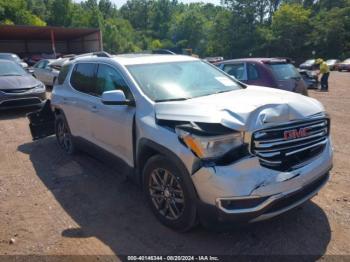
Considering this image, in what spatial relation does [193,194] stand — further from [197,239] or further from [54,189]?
[54,189]

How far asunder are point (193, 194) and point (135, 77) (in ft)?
5.63

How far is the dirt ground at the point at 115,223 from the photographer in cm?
342

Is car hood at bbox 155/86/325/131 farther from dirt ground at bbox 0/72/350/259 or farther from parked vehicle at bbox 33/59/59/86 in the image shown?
parked vehicle at bbox 33/59/59/86

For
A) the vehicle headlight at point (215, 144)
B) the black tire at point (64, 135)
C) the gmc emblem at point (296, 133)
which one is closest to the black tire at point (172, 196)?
the vehicle headlight at point (215, 144)

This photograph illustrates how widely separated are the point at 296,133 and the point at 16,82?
28.8 feet

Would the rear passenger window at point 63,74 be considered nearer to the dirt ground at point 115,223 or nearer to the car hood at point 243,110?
the dirt ground at point 115,223

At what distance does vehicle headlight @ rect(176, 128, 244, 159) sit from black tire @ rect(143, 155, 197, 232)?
0.28 m

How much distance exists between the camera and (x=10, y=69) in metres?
10.7

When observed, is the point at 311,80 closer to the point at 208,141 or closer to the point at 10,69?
the point at 10,69

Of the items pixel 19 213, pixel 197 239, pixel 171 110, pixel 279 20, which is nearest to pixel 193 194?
pixel 197 239

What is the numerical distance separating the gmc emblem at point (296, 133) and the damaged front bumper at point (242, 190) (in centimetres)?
33

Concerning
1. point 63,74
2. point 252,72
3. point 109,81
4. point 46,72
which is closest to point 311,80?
point 252,72

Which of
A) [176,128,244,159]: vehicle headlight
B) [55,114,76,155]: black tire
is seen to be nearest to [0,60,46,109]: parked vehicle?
[55,114,76,155]: black tire

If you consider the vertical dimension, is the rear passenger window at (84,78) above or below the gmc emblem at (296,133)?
above
